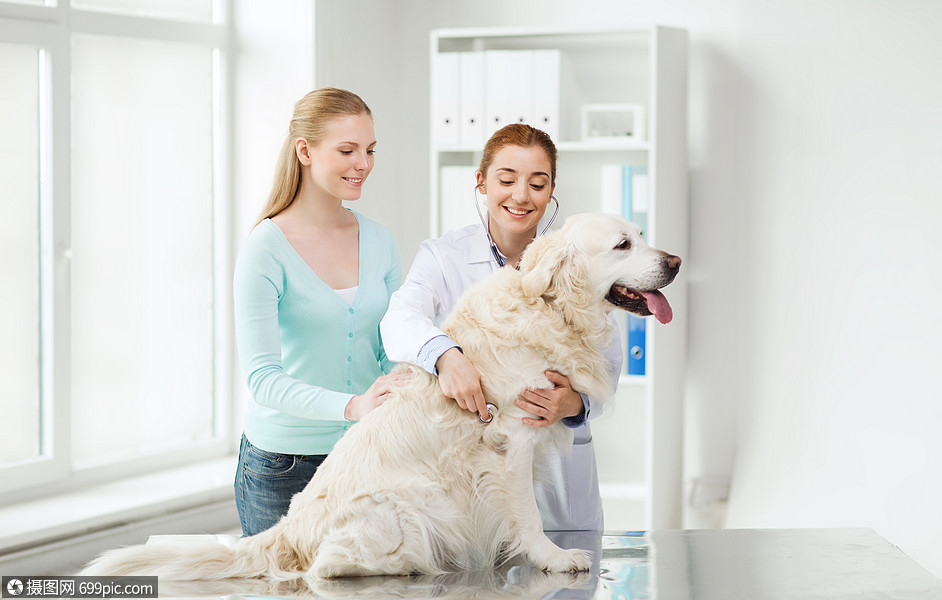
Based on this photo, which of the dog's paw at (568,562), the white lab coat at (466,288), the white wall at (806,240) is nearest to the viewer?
the dog's paw at (568,562)

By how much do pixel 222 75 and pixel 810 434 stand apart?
124 inches

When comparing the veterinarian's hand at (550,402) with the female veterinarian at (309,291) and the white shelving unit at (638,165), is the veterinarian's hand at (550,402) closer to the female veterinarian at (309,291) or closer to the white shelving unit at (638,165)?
the female veterinarian at (309,291)

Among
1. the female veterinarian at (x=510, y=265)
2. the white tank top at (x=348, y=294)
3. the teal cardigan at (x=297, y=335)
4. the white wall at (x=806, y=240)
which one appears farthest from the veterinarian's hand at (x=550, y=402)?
the white wall at (x=806, y=240)

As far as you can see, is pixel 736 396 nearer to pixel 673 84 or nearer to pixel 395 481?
pixel 673 84

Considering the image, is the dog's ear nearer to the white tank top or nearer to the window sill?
the white tank top

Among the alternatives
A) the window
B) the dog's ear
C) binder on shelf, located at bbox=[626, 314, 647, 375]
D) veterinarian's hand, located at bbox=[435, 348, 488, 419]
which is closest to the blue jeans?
veterinarian's hand, located at bbox=[435, 348, 488, 419]

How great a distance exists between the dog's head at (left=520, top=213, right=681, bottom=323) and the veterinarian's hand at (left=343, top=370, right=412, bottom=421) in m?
0.31

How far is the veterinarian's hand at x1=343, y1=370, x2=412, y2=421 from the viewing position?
1.65m

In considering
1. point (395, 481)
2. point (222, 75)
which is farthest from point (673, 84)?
point (395, 481)

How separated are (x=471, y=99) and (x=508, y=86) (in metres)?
0.18

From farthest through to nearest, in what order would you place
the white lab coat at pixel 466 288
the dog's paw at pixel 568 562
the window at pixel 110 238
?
the window at pixel 110 238 < the white lab coat at pixel 466 288 < the dog's paw at pixel 568 562

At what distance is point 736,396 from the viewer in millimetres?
3846

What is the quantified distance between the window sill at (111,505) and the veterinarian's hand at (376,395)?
5.61 ft

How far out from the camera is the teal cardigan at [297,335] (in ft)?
6.04
